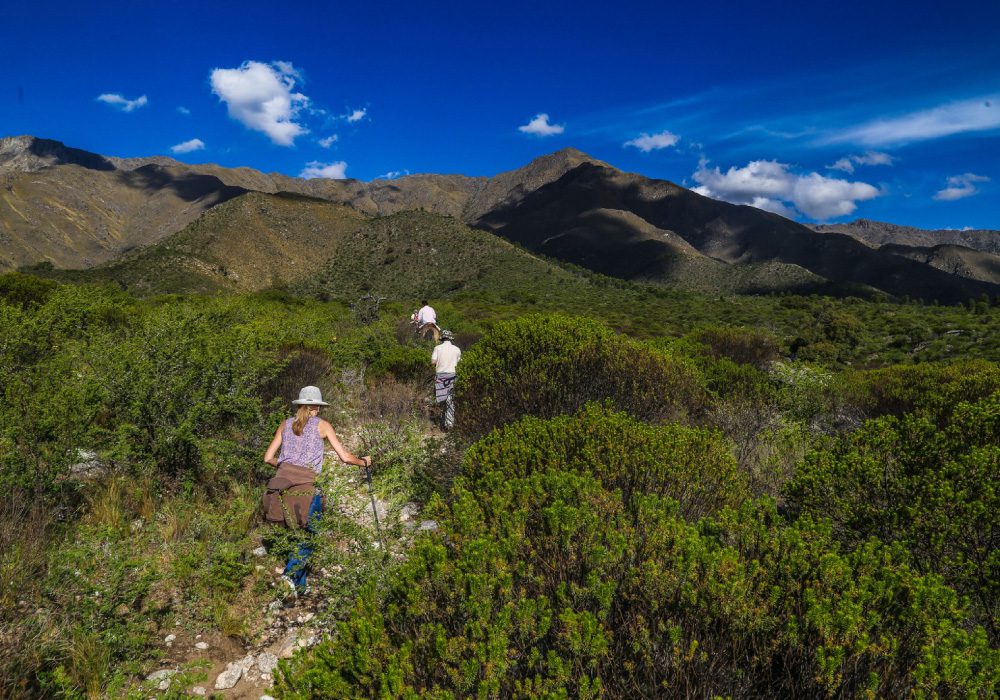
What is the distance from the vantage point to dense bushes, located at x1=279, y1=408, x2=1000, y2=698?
196cm

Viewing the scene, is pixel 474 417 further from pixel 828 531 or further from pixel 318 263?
pixel 318 263

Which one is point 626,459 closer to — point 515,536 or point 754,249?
point 515,536

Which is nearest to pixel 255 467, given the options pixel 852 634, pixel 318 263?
pixel 852 634

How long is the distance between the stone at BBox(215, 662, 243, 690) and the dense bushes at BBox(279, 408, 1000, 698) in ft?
4.31

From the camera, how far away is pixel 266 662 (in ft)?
11.0

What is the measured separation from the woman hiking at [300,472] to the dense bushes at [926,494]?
3.55 meters

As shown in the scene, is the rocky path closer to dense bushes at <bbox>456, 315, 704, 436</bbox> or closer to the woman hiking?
the woman hiking

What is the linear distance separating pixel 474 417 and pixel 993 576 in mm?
4391

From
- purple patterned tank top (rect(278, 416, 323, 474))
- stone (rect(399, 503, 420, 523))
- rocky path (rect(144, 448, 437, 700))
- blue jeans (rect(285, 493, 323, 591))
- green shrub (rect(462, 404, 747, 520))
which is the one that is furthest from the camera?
stone (rect(399, 503, 420, 523))

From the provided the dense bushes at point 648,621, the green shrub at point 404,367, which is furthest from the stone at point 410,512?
the green shrub at point 404,367

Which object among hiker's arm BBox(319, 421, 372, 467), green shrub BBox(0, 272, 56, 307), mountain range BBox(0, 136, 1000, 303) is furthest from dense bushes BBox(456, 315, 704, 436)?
mountain range BBox(0, 136, 1000, 303)

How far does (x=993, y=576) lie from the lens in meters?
2.85

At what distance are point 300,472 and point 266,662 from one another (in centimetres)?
137

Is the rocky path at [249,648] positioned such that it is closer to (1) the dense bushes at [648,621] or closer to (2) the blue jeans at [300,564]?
(2) the blue jeans at [300,564]
